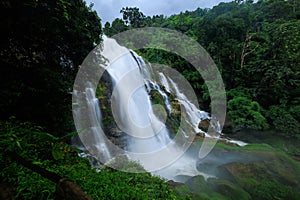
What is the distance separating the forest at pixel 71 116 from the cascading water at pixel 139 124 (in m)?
1.21

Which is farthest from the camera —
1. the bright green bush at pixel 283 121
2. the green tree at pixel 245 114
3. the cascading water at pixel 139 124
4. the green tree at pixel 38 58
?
the green tree at pixel 245 114

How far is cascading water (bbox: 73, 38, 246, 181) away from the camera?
20.8ft

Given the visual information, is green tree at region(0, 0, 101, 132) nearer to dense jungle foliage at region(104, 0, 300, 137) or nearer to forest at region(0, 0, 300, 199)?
forest at region(0, 0, 300, 199)

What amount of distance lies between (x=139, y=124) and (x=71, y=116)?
410 cm

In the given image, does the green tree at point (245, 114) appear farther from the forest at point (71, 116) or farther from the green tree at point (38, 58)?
the green tree at point (38, 58)

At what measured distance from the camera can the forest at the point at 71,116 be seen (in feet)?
7.00

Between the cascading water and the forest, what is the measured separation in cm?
121

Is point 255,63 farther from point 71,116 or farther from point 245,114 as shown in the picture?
point 71,116

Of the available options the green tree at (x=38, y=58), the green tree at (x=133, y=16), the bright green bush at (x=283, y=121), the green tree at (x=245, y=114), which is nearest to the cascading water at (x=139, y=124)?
the green tree at (x=38, y=58)

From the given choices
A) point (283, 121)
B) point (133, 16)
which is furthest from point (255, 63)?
point (133, 16)

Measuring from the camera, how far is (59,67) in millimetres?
4250

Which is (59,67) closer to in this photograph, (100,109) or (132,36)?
(100,109)

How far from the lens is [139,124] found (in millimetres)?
8414

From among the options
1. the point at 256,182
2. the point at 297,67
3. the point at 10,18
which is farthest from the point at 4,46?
the point at 297,67
